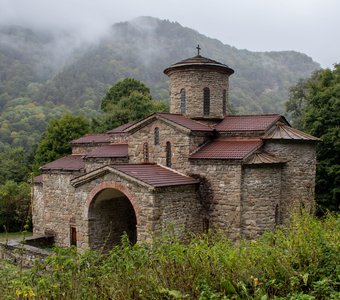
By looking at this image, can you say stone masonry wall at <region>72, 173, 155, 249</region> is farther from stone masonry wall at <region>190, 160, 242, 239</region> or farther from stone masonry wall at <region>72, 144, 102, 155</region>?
stone masonry wall at <region>72, 144, 102, 155</region>

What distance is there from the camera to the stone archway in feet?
44.1

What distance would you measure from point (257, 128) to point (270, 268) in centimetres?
950

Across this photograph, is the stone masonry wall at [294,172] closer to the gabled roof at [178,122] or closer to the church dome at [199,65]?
the gabled roof at [178,122]

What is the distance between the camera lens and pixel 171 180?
12898 millimetres

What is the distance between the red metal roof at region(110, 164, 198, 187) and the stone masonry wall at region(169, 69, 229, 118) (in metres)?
3.67

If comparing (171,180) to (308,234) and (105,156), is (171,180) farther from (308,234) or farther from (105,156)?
(308,234)

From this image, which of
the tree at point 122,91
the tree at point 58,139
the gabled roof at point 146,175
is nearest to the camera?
the gabled roof at point 146,175

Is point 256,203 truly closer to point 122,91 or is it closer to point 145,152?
point 145,152

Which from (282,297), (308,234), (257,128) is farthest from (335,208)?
(282,297)

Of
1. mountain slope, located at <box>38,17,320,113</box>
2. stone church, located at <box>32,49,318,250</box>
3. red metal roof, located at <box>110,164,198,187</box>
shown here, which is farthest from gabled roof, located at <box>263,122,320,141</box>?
mountain slope, located at <box>38,17,320,113</box>

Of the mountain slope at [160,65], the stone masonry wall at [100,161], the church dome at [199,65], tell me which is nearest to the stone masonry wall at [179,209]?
the stone masonry wall at [100,161]

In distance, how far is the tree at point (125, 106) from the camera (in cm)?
3191

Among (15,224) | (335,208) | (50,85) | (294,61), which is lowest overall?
(15,224)

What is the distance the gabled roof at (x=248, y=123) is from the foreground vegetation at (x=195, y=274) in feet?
29.0
